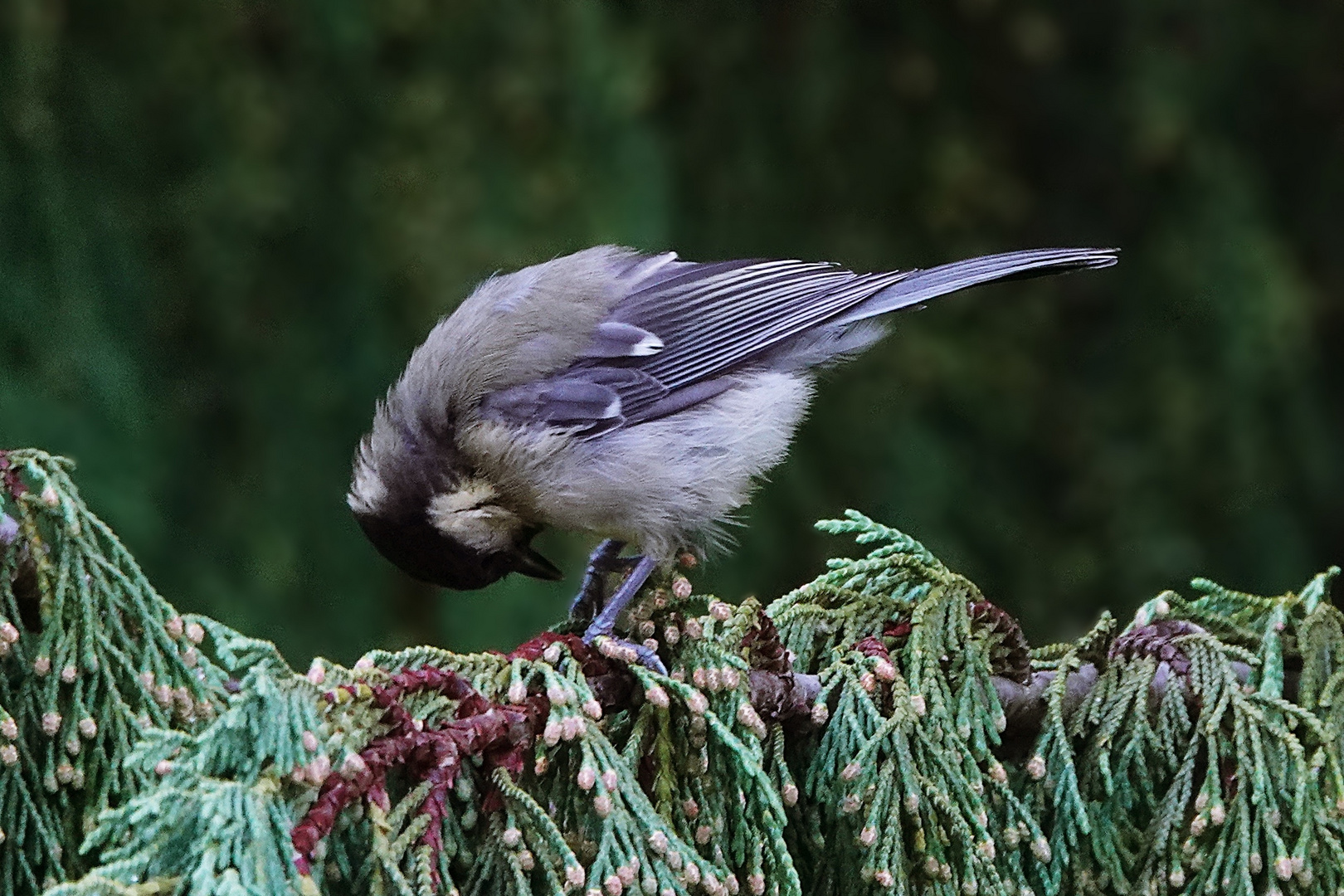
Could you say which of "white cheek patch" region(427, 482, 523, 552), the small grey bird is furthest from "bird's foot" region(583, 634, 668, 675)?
"white cheek patch" region(427, 482, 523, 552)

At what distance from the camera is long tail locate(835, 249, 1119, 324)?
263 cm

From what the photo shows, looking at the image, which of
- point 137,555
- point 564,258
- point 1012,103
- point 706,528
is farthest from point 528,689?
point 1012,103

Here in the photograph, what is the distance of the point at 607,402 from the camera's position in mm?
2672

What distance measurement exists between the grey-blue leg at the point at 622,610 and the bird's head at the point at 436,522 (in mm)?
272

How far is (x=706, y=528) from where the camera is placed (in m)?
2.60

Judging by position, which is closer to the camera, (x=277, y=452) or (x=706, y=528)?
(x=706, y=528)

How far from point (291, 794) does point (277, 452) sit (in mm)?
Result: 2915

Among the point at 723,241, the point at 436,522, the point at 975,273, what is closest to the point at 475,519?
the point at 436,522

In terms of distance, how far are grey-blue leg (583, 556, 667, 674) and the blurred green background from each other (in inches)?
66.3

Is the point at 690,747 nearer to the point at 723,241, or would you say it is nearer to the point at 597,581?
the point at 597,581

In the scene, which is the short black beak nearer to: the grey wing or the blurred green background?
the grey wing

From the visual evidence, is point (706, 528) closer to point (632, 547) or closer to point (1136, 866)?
point (632, 547)

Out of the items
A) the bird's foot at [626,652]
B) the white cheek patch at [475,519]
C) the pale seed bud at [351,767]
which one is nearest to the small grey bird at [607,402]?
the white cheek patch at [475,519]

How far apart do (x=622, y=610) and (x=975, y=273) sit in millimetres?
1179
